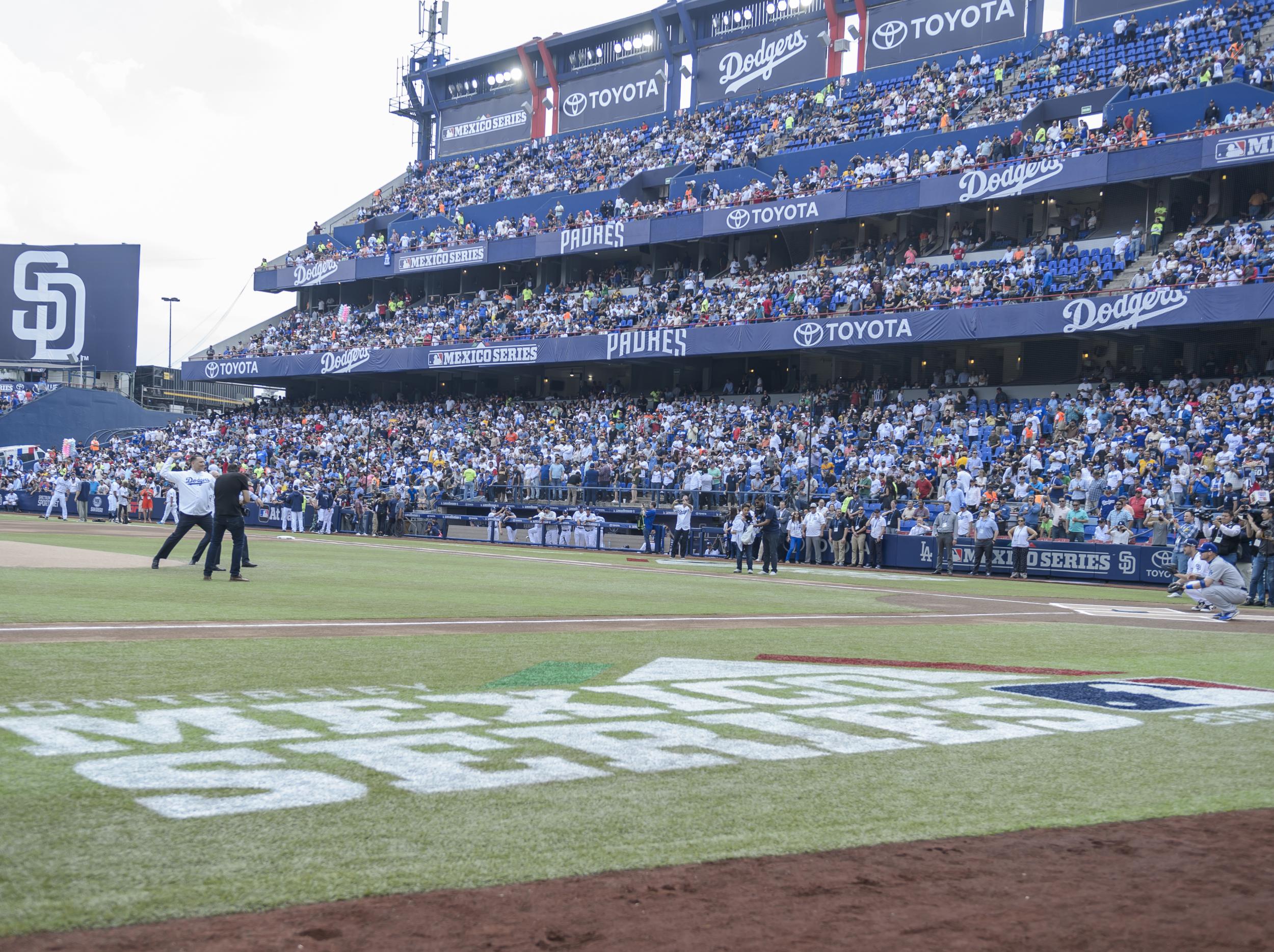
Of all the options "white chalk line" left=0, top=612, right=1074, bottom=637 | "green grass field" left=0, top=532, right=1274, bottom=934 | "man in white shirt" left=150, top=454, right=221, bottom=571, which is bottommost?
"white chalk line" left=0, top=612, right=1074, bottom=637

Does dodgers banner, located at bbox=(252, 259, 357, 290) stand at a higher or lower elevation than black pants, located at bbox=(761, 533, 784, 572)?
higher

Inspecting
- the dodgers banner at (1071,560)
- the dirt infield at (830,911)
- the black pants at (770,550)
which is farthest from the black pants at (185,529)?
the dodgers banner at (1071,560)

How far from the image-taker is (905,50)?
49.8 metres

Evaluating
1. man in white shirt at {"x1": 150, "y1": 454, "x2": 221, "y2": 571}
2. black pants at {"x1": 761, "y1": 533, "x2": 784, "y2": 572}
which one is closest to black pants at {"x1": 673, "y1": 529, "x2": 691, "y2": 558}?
black pants at {"x1": 761, "y1": 533, "x2": 784, "y2": 572}

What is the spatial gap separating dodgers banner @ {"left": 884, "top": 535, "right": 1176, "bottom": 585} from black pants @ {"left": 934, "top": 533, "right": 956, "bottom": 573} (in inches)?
6.8

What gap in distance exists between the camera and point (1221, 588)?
1683 centimetres

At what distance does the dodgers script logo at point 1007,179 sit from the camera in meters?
37.8

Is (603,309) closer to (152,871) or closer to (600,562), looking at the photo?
(600,562)

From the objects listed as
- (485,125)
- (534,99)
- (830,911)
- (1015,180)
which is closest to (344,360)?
(485,125)

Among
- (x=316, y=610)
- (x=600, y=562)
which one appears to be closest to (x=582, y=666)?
(x=316, y=610)

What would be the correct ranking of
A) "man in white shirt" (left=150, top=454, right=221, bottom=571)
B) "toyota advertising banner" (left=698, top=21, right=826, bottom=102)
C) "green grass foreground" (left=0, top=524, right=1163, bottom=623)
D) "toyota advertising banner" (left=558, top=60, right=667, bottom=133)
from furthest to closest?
"toyota advertising banner" (left=558, top=60, right=667, bottom=133) < "toyota advertising banner" (left=698, top=21, right=826, bottom=102) < "man in white shirt" (left=150, top=454, right=221, bottom=571) < "green grass foreground" (left=0, top=524, right=1163, bottom=623)

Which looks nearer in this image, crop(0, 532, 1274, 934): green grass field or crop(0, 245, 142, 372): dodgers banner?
crop(0, 532, 1274, 934): green grass field

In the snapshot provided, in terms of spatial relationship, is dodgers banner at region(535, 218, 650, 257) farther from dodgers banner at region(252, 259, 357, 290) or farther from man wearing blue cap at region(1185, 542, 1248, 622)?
man wearing blue cap at region(1185, 542, 1248, 622)

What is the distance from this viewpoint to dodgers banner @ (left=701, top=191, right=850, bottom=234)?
43250mm
